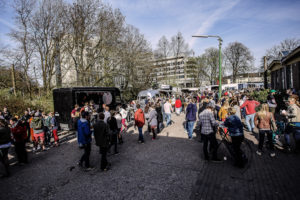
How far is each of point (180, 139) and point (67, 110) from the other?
6797 mm

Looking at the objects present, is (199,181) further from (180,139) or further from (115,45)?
(115,45)

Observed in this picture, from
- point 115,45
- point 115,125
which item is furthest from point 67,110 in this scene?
point 115,45

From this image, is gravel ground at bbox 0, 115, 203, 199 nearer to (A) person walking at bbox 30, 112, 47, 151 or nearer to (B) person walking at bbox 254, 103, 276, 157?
(A) person walking at bbox 30, 112, 47, 151

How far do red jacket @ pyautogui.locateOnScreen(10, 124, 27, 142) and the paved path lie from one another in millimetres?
952

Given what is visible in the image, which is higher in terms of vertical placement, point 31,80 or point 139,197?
point 31,80

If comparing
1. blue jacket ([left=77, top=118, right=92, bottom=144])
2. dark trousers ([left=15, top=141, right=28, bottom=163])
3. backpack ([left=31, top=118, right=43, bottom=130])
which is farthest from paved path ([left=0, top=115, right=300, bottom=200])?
backpack ([left=31, top=118, right=43, bottom=130])

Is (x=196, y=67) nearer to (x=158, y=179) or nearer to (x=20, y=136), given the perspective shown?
(x=20, y=136)

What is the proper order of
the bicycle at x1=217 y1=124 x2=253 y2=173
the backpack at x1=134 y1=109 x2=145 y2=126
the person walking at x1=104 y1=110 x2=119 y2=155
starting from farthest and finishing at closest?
the backpack at x1=134 y1=109 x2=145 y2=126, the person walking at x1=104 y1=110 x2=119 y2=155, the bicycle at x1=217 y1=124 x2=253 y2=173

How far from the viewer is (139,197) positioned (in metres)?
3.91

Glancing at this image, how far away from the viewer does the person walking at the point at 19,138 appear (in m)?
6.07

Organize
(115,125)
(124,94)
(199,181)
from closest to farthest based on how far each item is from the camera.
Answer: (199,181) < (115,125) < (124,94)

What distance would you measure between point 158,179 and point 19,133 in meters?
4.98

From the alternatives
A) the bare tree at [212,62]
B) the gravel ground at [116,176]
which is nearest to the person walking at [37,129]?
the gravel ground at [116,176]

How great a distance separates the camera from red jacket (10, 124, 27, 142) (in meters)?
6.04
